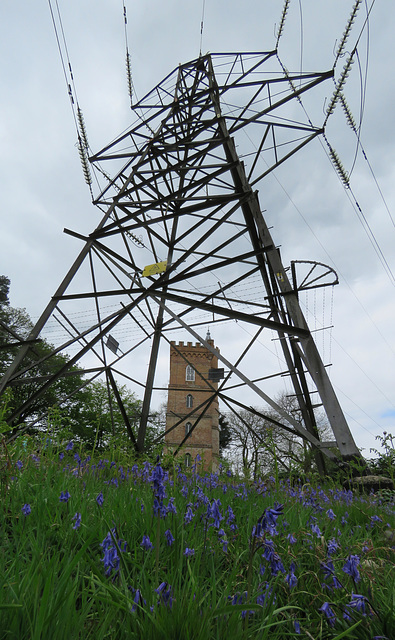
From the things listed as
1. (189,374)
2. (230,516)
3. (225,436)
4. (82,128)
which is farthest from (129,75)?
(225,436)

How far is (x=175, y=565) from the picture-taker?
1680 millimetres

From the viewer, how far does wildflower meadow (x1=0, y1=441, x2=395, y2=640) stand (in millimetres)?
1061

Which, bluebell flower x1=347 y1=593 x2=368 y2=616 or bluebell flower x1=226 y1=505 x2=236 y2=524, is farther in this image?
bluebell flower x1=226 y1=505 x2=236 y2=524

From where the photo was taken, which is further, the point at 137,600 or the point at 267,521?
the point at 267,521

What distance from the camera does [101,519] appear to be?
1833 millimetres

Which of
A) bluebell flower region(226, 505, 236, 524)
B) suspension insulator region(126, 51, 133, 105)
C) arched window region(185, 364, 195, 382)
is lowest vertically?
bluebell flower region(226, 505, 236, 524)

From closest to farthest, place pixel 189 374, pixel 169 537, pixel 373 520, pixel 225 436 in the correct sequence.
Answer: pixel 169 537 → pixel 373 520 → pixel 189 374 → pixel 225 436

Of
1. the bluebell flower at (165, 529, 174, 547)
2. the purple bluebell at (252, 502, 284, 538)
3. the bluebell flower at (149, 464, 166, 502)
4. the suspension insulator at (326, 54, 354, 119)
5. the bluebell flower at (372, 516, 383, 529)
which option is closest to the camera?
the purple bluebell at (252, 502, 284, 538)

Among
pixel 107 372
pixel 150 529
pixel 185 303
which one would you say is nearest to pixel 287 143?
pixel 185 303

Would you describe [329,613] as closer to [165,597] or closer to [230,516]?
[165,597]

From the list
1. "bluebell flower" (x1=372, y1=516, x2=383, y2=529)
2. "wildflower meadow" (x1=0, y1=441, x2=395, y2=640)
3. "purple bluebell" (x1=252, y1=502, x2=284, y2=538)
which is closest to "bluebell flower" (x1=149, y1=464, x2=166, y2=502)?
"wildflower meadow" (x1=0, y1=441, x2=395, y2=640)

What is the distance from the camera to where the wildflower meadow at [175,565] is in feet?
3.48

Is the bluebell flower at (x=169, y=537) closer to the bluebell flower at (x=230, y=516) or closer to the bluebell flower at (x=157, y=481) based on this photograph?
the bluebell flower at (x=157, y=481)

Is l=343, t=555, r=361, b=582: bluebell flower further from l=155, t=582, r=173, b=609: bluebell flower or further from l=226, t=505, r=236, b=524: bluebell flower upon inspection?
l=226, t=505, r=236, b=524: bluebell flower
